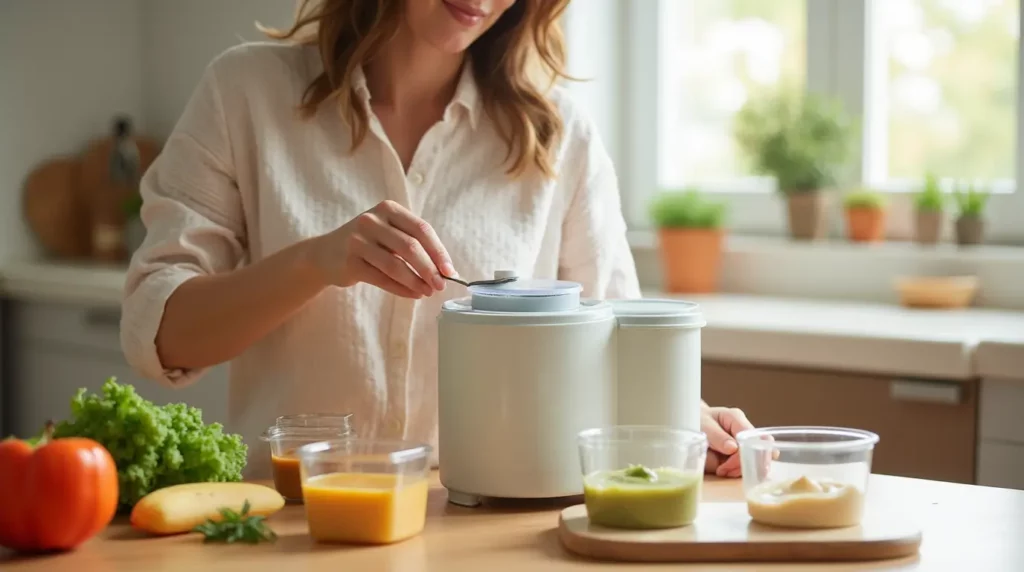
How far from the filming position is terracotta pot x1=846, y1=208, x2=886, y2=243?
2662 mm

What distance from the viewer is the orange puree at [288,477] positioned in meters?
1.21

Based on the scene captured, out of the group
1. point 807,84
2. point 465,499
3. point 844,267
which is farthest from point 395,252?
point 807,84

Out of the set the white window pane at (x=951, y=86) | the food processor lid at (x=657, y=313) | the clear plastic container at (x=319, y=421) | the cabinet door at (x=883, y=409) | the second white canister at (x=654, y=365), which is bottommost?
the cabinet door at (x=883, y=409)

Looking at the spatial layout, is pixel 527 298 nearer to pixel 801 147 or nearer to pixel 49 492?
pixel 49 492

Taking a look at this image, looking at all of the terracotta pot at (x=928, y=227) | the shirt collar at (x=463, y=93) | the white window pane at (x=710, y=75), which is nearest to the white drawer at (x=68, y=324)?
the white window pane at (x=710, y=75)

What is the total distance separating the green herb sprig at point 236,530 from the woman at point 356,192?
1.19 ft

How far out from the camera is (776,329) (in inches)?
83.5

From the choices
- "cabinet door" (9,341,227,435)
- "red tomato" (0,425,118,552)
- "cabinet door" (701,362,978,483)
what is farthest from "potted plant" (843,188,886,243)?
"red tomato" (0,425,118,552)

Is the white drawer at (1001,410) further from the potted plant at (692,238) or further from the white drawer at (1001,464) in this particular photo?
the potted plant at (692,238)

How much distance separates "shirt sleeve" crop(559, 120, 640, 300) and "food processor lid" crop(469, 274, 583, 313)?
511mm

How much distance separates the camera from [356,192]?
1.58 meters

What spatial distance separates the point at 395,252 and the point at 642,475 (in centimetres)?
32

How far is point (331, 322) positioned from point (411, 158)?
251 mm

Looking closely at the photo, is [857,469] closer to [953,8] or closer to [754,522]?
[754,522]
